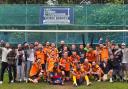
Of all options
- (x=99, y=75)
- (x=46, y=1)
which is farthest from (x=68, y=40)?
(x=46, y=1)

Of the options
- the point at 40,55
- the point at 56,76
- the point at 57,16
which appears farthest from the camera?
the point at 57,16

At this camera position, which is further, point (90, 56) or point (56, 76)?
point (90, 56)

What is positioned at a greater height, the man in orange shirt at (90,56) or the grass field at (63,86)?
the man in orange shirt at (90,56)

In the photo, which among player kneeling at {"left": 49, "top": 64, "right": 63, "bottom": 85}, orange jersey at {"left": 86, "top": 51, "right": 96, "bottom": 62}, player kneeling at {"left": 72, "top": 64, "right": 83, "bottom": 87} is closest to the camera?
player kneeling at {"left": 72, "top": 64, "right": 83, "bottom": 87}

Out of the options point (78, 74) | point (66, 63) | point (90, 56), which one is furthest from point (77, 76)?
point (90, 56)

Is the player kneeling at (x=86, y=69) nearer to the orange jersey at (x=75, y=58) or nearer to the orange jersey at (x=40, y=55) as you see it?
the orange jersey at (x=75, y=58)

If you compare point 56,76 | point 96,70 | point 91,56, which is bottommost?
point 56,76

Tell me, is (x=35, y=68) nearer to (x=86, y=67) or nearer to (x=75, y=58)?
(x=75, y=58)

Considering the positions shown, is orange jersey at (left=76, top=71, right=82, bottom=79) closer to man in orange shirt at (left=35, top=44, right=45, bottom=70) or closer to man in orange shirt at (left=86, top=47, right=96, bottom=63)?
man in orange shirt at (left=86, top=47, right=96, bottom=63)

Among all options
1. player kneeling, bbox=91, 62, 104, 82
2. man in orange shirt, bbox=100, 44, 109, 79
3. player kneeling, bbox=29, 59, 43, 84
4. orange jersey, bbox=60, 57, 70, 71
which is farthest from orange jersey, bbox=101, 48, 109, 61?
player kneeling, bbox=29, 59, 43, 84

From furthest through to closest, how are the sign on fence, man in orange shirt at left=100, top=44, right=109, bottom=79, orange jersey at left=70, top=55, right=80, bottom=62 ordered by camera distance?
the sign on fence, man in orange shirt at left=100, top=44, right=109, bottom=79, orange jersey at left=70, top=55, right=80, bottom=62

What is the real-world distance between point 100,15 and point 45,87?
26.4 ft

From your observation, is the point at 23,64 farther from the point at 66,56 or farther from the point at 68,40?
the point at 68,40

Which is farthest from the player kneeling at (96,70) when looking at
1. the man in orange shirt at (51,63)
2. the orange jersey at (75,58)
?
the man in orange shirt at (51,63)
